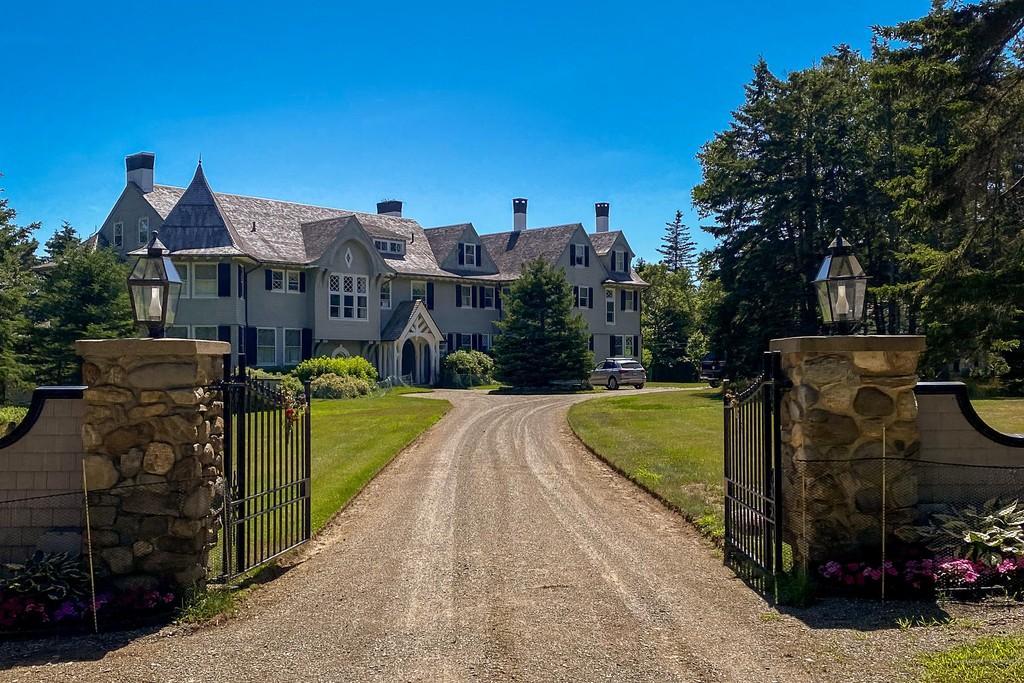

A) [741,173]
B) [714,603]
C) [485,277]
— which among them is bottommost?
[714,603]

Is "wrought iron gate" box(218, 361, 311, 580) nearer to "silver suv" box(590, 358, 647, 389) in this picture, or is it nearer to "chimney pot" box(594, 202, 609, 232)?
"silver suv" box(590, 358, 647, 389)

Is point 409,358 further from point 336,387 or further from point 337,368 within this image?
point 336,387

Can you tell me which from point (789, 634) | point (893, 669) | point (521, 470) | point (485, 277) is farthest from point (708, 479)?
point (485, 277)

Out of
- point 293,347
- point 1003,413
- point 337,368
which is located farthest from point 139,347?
point 293,347

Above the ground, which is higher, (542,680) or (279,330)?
(279,330)

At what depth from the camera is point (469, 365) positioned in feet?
137

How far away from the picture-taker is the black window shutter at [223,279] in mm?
34969

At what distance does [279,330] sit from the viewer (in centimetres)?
3697

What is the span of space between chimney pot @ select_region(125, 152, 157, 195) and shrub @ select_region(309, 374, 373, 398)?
12932 millimetres

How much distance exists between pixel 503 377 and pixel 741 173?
13.1m

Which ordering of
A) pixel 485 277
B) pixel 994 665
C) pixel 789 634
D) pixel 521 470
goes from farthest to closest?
pixel 485 277
pixel 521 470
pixel 789 634
pixel 994 665

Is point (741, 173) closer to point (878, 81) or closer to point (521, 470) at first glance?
point (878, 81)

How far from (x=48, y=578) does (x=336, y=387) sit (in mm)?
26521

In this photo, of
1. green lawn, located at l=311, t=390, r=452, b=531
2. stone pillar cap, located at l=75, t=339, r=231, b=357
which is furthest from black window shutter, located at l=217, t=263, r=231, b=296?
stone pillar cap, located at l=75, t=339, r=231, b=357
